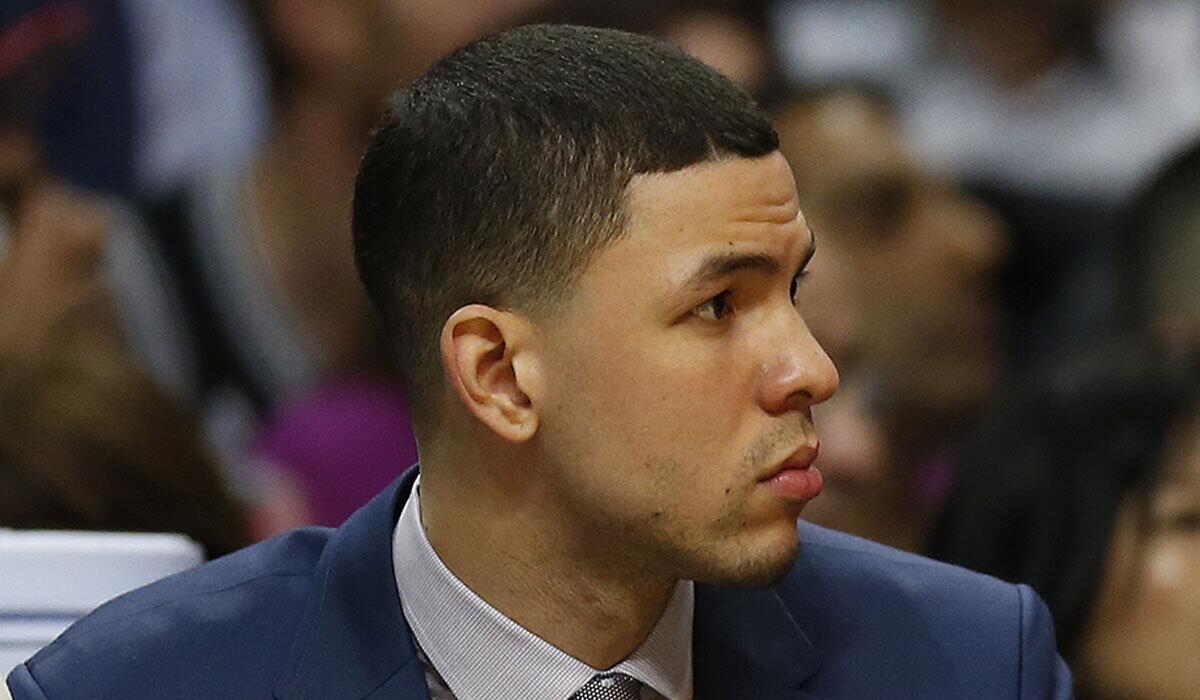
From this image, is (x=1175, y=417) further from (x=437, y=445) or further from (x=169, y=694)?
(x=169, y=694)

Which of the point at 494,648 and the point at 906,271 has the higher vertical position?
the point at 494,648

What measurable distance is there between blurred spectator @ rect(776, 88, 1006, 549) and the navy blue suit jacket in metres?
2.26

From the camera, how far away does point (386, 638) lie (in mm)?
2299

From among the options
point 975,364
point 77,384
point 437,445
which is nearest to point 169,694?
point 437,445

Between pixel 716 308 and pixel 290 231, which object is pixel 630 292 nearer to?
pixel 716 308

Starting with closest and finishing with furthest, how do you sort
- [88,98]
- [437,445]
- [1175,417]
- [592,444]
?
[592,444] < [437,445] < [1175,417] < [88,98]

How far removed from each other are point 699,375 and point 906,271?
2669 millimetres

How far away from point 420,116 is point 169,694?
66 cm

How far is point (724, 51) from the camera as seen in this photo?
470cm

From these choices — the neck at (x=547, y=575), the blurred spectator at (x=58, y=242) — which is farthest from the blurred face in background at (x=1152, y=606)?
the blurred spectator at (x=58, y=242)

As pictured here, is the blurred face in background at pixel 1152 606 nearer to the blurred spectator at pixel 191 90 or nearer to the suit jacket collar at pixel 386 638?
the suit jacket collar at pixel 386 638

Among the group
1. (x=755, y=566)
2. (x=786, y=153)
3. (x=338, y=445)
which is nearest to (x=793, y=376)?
(x=755, y=566)

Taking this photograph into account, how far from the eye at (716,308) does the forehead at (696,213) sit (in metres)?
0.06

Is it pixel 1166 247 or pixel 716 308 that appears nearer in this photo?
pixel 716 308
